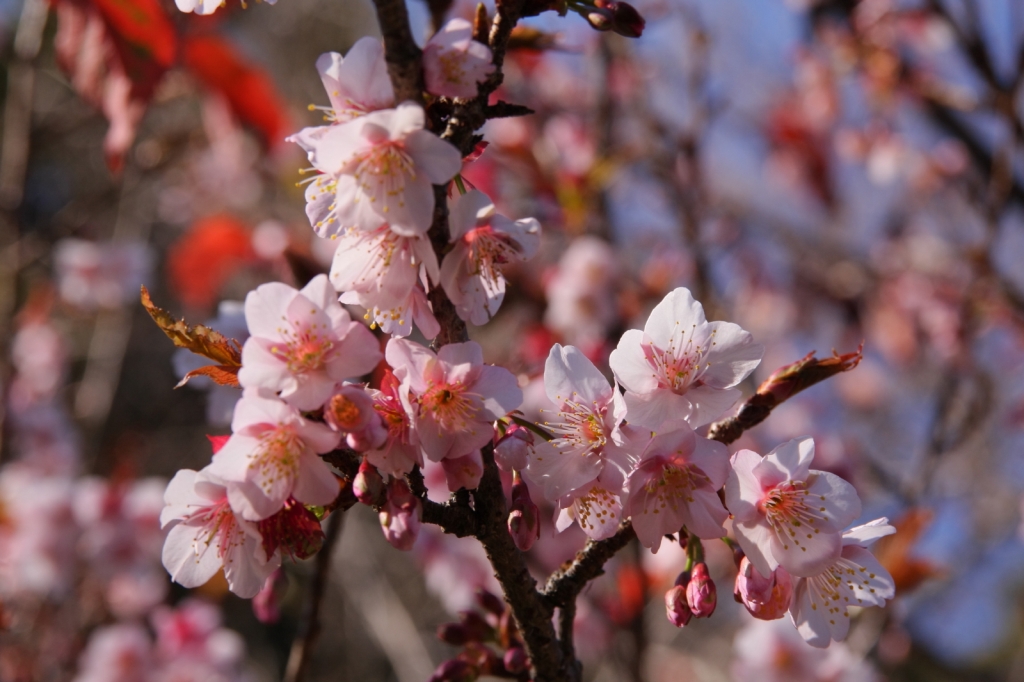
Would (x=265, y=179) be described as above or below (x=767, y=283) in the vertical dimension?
below

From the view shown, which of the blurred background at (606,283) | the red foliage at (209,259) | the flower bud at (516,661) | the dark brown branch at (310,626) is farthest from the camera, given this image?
the red foliage at (209,259)

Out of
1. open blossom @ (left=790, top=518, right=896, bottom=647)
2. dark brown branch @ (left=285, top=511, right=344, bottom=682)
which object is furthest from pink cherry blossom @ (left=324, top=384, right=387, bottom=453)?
dark brown branch @ (left=285, top=511, right=344, bottom=682)

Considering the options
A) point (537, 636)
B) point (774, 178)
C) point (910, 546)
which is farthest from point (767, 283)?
point (537, 636)

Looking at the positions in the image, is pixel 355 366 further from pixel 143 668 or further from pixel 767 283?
pixel 767 283

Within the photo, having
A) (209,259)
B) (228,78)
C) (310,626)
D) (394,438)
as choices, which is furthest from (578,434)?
(209,259)

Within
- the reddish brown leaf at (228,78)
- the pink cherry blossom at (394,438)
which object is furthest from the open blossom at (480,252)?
the reddish brown leaf at (228,78)

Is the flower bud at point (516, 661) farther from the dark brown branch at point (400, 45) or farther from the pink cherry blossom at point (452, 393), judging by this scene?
the dark brown branch at point (400, 45)
